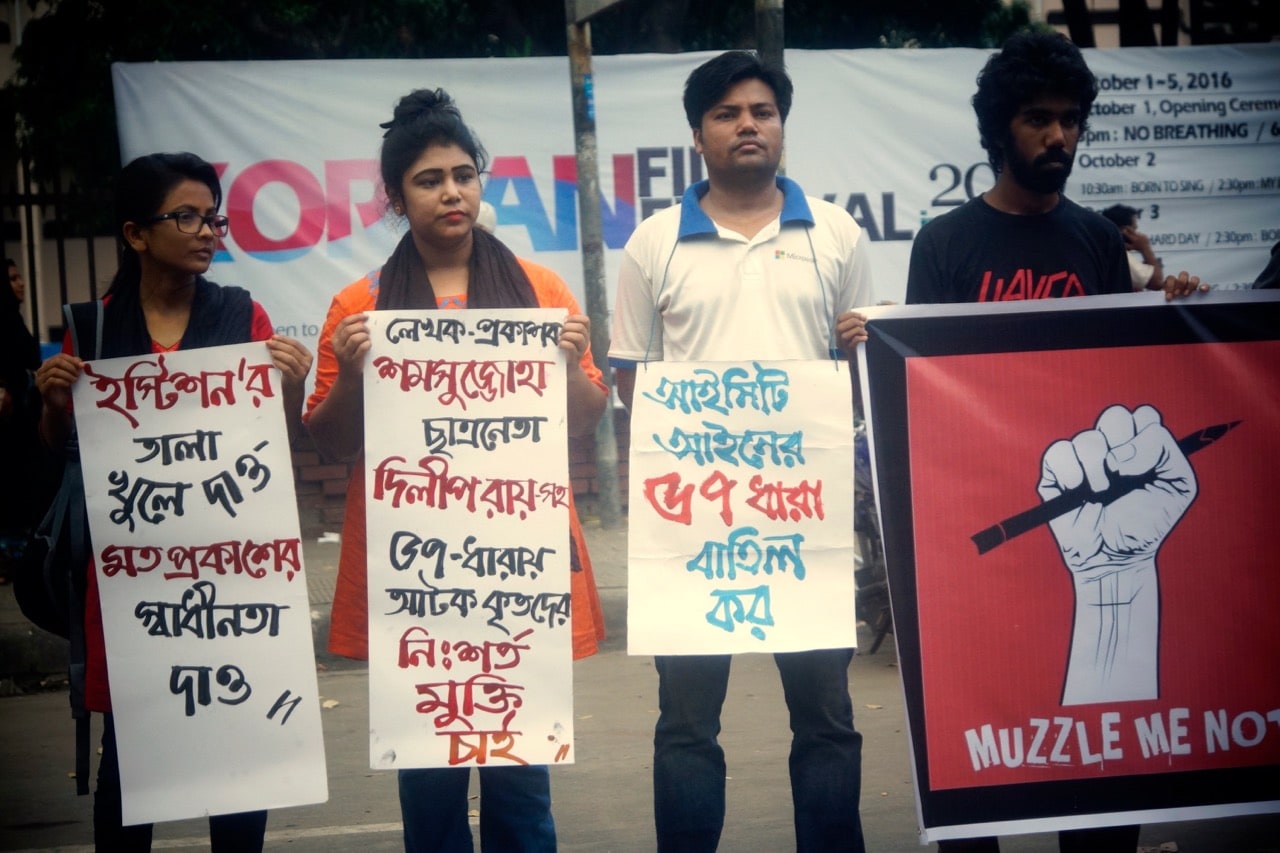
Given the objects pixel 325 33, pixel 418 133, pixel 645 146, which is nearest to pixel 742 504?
pixel 418 133

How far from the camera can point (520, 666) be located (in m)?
3.41

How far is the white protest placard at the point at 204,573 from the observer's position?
11.1 ft

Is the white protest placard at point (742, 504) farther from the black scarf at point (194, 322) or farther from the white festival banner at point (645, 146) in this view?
the white festival banner at point (645, 146)

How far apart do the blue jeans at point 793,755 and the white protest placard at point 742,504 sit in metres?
0.08

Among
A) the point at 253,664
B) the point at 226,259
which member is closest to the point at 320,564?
the point at 226,259

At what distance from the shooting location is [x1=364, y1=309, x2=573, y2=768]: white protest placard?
3.39 metres

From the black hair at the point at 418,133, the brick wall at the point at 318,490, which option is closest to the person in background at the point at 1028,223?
the black hair at the point at 418,133

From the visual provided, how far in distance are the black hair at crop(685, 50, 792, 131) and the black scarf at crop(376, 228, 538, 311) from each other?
571 mm

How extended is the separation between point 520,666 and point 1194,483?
5.24ft

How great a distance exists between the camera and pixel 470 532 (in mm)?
3430

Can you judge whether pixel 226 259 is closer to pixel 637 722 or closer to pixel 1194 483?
pixel 637 722

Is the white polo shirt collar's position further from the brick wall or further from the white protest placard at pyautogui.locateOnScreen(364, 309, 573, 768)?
the brick wall

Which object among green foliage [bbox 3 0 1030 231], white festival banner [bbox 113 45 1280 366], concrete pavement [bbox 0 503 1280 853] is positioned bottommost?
concrete pavement [bbox 0 503 1280 853]

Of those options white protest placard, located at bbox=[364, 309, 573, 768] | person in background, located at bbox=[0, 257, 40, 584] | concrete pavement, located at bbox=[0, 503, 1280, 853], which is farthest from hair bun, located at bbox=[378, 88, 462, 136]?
person in background, located at bbox=[0, 257, 40, 584]
